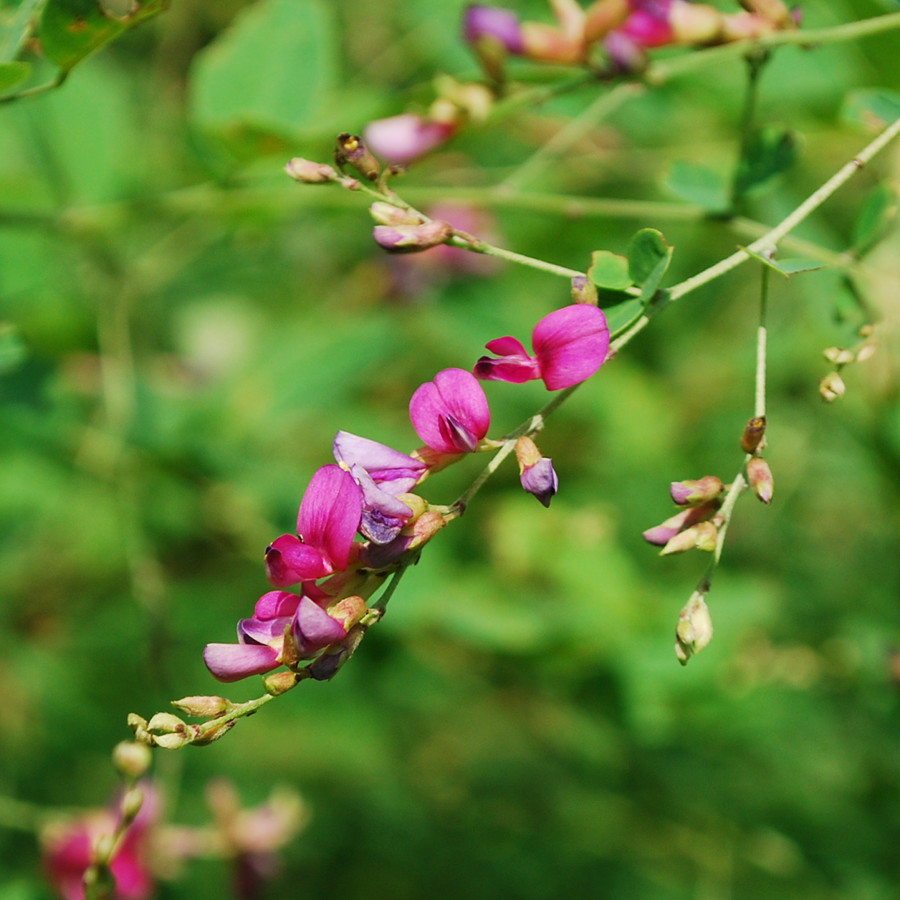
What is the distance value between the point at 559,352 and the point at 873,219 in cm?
44

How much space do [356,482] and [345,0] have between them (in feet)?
8.46

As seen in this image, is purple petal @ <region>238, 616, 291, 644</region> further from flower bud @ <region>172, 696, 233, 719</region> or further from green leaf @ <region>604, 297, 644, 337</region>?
green leaf @ <region>604, 297, 644, 337</region>

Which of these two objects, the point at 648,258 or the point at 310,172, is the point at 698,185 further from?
the point at 310,172

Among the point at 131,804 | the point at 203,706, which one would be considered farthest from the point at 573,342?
the point at 131,804

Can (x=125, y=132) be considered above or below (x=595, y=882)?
above

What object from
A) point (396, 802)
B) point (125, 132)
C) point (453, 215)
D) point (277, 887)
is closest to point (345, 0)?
point (453, 215)

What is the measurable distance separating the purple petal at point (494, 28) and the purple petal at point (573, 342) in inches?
19.3

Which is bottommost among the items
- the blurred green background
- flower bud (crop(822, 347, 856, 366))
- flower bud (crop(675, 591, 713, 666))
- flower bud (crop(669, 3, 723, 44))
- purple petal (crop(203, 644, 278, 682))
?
the blurred green background

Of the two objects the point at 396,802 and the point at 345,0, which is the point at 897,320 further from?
the point at 345,0

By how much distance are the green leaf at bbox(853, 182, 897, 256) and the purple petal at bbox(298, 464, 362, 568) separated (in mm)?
579

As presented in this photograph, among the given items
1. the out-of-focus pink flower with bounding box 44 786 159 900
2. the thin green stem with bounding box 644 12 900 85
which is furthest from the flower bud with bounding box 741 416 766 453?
the out-of-focus pink flower with bounding box 44 786 159 900

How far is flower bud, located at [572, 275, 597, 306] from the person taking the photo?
0.76 m

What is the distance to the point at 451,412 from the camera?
728 millimetres

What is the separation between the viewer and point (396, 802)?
2311 mm
